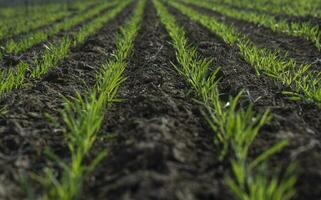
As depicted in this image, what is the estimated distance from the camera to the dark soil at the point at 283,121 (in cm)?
196

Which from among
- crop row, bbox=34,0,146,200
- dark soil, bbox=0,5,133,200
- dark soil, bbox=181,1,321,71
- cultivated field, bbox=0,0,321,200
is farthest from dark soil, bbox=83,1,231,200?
dark soil, bbox=181,1,321,71

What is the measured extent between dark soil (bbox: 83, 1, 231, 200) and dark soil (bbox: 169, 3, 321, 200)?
14.5 inches

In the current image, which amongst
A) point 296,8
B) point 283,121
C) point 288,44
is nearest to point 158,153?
point 283,121

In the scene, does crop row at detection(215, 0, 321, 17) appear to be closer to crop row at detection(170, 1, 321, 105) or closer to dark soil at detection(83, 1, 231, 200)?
crop row at detection(170, 1, 321, 105)

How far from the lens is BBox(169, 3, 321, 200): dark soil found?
196 centimetres

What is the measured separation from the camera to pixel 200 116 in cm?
294

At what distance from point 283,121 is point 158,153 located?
1.03m

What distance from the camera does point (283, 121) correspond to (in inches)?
105

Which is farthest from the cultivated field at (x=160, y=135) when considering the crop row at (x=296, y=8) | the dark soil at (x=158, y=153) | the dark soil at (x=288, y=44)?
the crop row at (x=296, y=8)

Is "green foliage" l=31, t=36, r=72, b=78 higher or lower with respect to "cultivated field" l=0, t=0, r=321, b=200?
lower

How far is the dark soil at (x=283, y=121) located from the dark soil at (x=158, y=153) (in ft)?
1.20

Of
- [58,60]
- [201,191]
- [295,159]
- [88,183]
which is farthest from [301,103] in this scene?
[58,60]

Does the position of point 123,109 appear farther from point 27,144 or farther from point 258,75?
point 258,75

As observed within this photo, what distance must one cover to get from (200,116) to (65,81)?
1750mm
